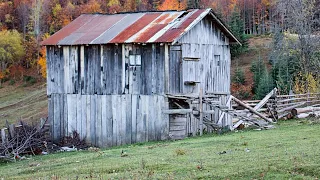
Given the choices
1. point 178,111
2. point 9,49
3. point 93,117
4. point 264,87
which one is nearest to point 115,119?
point 93,117

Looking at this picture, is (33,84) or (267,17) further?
(267,17)

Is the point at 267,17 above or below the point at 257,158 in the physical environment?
above

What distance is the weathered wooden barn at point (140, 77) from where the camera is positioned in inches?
1234

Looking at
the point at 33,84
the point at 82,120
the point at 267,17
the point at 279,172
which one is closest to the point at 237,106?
the point at 82,120

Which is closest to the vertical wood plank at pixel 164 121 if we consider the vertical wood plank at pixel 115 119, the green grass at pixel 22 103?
the vertical wood plank at pixel 115 119

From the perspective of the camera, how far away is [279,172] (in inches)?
638

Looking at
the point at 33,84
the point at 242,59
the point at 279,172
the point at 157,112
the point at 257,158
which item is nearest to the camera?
the point at 279,172

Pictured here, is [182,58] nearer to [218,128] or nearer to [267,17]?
[218,128]

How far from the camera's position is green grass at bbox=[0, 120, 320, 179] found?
1645cm

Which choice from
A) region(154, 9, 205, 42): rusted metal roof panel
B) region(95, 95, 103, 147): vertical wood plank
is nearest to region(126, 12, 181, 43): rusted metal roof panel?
region(154, 9, 205, 42): rusted metal roof panel

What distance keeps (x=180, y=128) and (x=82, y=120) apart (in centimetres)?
579

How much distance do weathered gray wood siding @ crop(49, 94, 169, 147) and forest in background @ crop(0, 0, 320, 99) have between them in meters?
20.4

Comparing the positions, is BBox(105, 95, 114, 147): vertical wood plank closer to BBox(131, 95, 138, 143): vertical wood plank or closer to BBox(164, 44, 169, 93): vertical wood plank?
BBox(131, 95, 138, 143): vertical wood plank

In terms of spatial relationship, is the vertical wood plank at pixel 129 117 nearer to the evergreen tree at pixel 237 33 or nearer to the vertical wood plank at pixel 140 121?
the vertical wood plank at pixel 140 121
